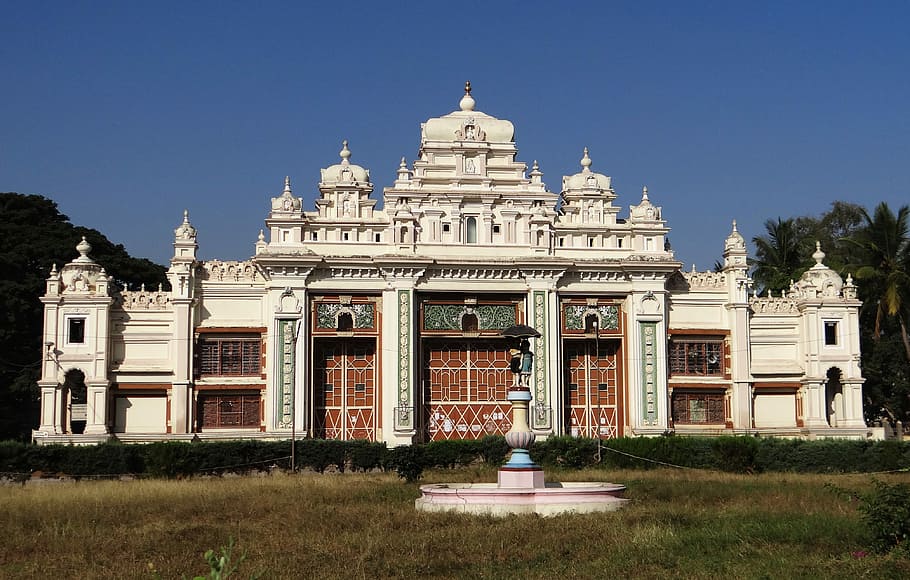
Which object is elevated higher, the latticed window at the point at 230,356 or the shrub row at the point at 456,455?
the latticed window at the point at 230,356

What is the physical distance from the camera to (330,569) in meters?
16.6

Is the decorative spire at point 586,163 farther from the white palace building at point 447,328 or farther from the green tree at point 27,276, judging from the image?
the green tree at point 27,276

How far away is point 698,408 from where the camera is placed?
4588 centimetres

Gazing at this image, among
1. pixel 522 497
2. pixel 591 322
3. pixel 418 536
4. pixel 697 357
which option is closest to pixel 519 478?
pixel 522 497

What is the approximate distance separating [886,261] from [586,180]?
14.6m

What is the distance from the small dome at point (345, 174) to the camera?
45906 millimetres

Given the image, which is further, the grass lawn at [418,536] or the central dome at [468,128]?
the central dome at [468,128]

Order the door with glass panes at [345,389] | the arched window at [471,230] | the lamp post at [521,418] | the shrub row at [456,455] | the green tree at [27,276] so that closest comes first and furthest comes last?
Answer: 1. the lamp post at [521,418]
2. the shrub row at [456,455]
3. the door with glass panes at [345,389]
4. the arched window at [471,230]
5. the green tree at [27,276]

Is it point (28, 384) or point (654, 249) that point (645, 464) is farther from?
point (28, 384)

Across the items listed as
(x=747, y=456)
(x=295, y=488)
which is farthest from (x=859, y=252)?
(x=295, y=488)

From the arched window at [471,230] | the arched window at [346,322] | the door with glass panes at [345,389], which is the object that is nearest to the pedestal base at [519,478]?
the door with glass panes at [345,389]

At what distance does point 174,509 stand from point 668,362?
2605cm

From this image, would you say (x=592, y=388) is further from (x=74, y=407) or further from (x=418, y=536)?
(x=418, y=536)

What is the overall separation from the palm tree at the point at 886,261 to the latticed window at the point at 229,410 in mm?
27002
